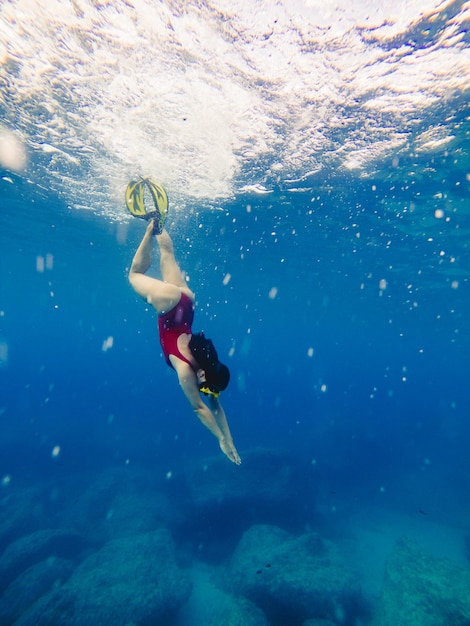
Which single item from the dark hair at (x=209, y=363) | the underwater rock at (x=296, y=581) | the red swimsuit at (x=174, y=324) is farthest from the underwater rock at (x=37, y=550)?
the dark hair at (x=209, y=363)

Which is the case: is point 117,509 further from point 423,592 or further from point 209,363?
point 209,363

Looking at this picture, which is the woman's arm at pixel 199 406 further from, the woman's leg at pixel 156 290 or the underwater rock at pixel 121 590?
the underwater rock at pixel 121 590

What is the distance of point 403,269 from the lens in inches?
945

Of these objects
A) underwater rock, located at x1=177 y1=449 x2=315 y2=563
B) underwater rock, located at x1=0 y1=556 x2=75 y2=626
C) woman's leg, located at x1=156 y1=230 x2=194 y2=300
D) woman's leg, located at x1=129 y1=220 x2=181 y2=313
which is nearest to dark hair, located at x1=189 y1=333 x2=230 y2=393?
woman's leg, located at x1=129 y1=220 x2=181 y2=313

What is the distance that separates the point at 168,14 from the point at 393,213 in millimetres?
13101

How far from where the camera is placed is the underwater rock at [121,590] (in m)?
8.53

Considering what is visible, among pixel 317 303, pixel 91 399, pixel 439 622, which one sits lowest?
pixel 91 399

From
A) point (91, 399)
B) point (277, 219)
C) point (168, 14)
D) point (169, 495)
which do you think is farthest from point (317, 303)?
point (168, 14)

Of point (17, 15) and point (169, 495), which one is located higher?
point (17, 15)

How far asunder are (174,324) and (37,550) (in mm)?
13654

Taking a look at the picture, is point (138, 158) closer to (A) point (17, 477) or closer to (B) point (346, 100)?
(B) point (346, 100)

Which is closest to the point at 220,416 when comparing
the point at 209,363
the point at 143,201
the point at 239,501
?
the point at 209,363

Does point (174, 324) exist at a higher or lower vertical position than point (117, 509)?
higher

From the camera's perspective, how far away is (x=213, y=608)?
10609 mm
